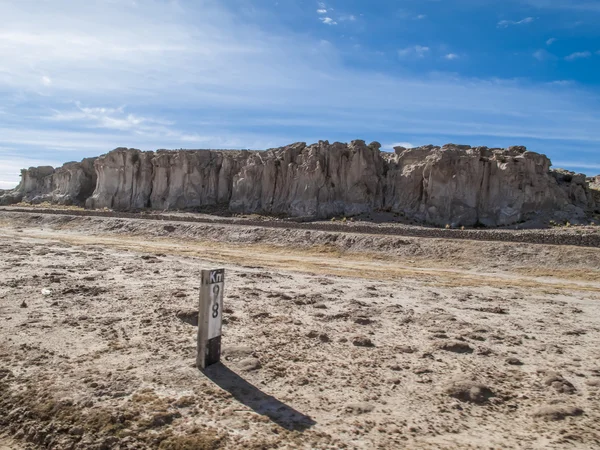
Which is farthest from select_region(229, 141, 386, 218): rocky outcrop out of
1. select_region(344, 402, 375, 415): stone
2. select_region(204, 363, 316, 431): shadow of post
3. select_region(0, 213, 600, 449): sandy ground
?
select_region(344, 402, 375, 415): stone

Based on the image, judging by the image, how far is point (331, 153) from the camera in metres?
59.3

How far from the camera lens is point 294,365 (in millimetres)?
9086

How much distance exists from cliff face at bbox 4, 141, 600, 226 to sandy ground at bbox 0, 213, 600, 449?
3439 cm

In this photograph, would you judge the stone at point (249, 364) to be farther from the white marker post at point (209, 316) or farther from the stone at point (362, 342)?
the stone at point (362, 342)

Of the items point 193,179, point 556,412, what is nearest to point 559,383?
point 556,412

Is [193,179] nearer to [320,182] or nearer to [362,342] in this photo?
[320,182]

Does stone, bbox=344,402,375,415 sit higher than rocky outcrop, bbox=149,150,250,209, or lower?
lower

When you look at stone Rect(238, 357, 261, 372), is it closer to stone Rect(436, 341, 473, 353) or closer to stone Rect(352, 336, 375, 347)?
stone Rect(352, 336, 375, 347)

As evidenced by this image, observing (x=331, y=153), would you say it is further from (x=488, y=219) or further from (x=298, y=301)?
(x=298, y=301)

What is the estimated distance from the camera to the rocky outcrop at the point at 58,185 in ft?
265

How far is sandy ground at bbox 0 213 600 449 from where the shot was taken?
6.70 meters

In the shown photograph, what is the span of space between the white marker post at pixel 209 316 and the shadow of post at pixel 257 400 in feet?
0.81

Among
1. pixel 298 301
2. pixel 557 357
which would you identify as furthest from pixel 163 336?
pixel 557 357

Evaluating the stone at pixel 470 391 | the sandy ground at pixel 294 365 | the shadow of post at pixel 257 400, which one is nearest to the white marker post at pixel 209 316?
the shadow of post at pixel 257 400
